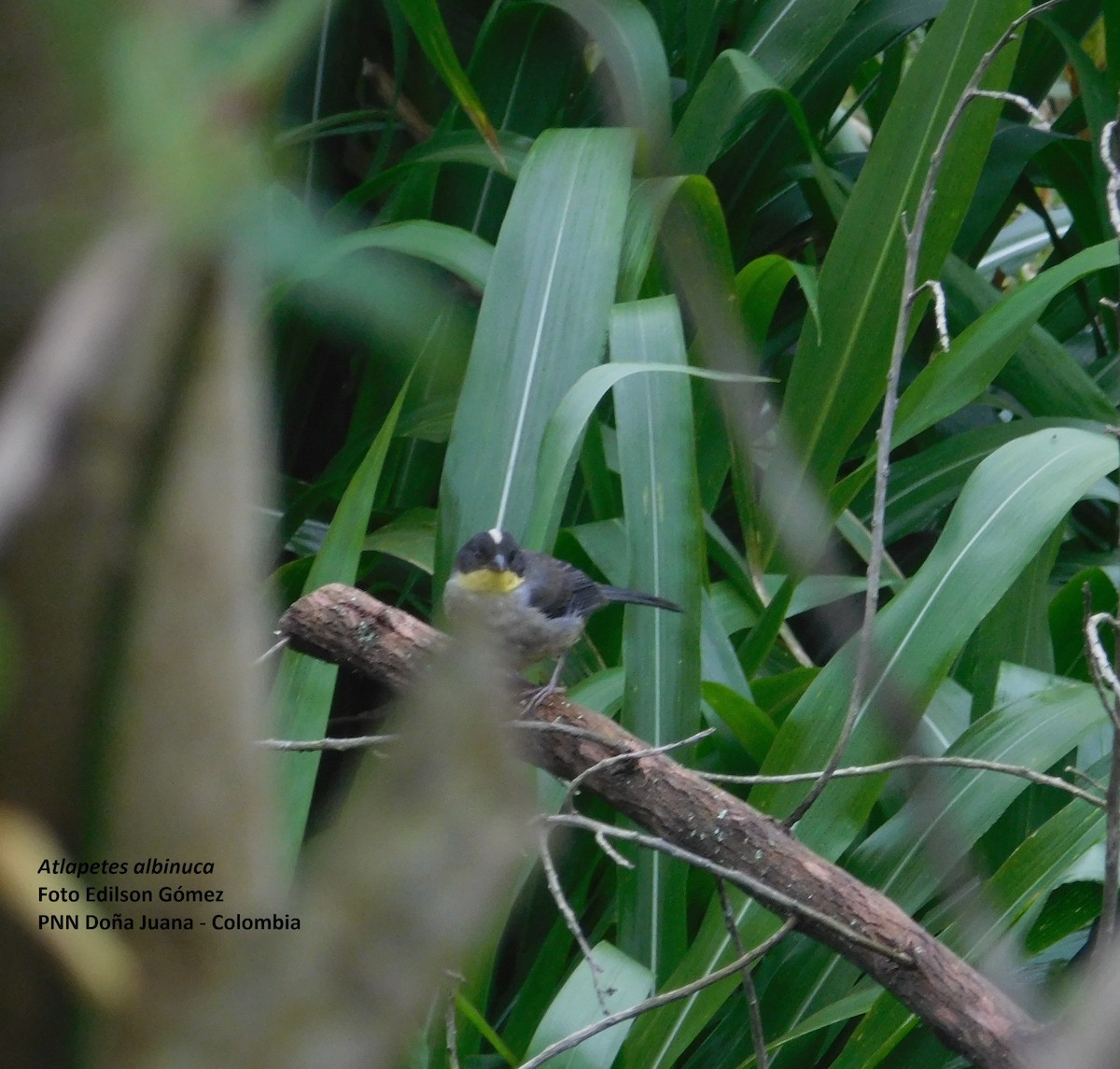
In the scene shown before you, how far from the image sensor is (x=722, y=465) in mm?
2377

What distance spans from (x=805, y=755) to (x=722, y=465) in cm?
77

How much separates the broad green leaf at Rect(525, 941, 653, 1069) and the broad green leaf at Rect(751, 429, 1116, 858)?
31 centimetres

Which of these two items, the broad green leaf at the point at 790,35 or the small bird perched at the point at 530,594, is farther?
the broad green leaf at the point at 790,35

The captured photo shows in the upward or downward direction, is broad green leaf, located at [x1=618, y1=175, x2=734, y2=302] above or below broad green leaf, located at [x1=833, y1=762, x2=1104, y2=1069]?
above

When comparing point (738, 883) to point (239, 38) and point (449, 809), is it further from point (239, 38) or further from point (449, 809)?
point (239, 38)

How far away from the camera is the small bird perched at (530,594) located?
6.05 feet

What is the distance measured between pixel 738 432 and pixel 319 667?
29.6 inches

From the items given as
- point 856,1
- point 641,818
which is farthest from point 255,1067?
point 856,1

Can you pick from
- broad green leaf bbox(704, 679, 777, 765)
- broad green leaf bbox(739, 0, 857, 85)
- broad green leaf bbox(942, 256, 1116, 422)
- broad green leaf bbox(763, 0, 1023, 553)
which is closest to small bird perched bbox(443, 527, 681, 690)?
broad green leaf bbox(704, 679, 777, 765)

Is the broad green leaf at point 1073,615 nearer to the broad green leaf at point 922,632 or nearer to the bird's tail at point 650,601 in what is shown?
the broad green leaf at point 922,632

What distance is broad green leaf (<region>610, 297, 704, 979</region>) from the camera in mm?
1761

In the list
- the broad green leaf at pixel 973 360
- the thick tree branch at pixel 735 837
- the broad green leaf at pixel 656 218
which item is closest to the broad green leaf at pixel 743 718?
the thick tree branch at pixel 735 837

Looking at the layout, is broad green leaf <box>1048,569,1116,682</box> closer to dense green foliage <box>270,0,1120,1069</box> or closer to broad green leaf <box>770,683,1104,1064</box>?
dense green foliage <box>270,0,1120,1069</box>

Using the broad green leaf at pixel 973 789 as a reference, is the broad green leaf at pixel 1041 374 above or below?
above
